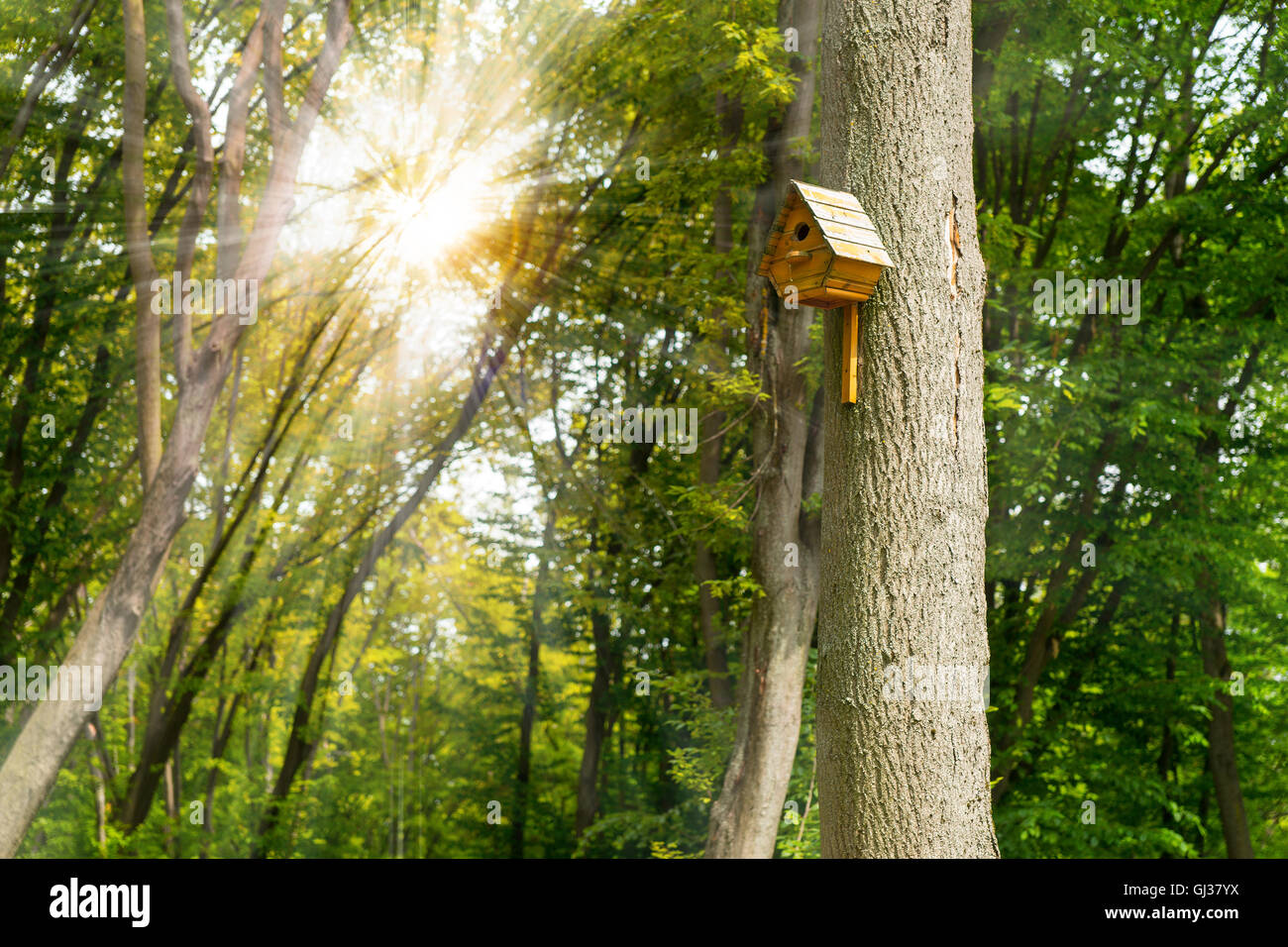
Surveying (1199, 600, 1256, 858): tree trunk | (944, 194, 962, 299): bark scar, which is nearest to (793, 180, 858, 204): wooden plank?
(944, 194, 962, 299): bark scar

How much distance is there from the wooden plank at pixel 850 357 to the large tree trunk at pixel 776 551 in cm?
363

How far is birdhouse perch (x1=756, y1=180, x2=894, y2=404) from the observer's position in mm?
2447

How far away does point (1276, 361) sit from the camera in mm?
8188

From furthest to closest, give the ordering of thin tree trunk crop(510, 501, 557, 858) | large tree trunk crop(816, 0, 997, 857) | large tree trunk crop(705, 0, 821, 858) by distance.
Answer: thin tree trunk crop(510, 501, 557, 858), large tree trunk crop(705, 0, 821, 858), large tree trunk crop(816, 0, 997, 857)

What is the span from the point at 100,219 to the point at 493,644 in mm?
6703

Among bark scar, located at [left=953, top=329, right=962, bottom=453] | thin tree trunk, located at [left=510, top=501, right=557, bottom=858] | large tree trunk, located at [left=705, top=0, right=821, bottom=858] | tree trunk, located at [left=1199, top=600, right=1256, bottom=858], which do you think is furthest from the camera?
thin tree trunk, located at [left=510, top=501, right=557, bottom=858]

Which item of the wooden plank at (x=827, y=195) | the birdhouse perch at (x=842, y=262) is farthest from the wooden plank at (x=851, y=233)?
the wooden plank at (x=827, y=195)

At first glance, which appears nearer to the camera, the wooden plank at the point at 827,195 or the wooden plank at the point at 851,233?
the wooden plank at the point at 851,233

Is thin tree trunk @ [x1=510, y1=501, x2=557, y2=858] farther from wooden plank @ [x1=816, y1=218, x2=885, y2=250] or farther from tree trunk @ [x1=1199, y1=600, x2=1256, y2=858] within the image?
wooden plank @ [x1=816, y1=218, x2=885, y2=250]

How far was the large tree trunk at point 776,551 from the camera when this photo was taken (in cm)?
596

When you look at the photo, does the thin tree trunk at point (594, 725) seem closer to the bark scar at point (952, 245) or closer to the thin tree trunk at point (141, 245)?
the thin tree trunk at point (141, 245)

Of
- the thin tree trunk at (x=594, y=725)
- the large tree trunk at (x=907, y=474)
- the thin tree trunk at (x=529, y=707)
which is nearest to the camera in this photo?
the large tree trunk at (x=907, y=474)
